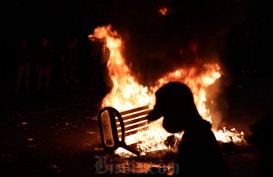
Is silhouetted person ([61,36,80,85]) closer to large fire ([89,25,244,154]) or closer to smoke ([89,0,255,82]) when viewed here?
large fire ([89,25,244,154])

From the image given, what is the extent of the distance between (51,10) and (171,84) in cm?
1859

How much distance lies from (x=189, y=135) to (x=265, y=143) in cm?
56

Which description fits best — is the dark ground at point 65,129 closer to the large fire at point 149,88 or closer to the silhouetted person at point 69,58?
the large fire at point 149,88

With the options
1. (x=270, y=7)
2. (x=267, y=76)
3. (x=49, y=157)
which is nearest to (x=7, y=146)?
(x=49, y=157)

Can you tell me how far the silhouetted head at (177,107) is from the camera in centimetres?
315

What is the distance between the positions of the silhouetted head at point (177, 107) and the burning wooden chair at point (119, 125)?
16.2 feet

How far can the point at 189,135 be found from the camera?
3.12 m

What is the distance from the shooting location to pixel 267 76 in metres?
20.2

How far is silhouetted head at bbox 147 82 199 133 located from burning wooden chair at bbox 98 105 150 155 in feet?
16.2

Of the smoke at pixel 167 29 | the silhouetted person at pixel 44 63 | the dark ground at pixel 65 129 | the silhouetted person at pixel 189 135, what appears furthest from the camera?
the silhouetted person at pixel 44 63

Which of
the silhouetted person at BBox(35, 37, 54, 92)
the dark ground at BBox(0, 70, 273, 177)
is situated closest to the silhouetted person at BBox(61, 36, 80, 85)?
the silhouetted person at BBox(35, 37, 54, 92)

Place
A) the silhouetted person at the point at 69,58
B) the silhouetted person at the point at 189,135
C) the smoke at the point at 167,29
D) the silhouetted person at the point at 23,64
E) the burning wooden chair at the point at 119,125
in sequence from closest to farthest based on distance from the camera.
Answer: the silhouetted person at the point at 189,135, the burning wooden chair at the point at 119,125, the smoke at the point at 167,29, the silhouetted person at the point at 23,64, the silhouetted person at the point at 69,58

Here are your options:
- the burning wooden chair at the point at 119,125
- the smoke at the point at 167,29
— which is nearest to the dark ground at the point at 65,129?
the burning wooden chair at the point at 119,125

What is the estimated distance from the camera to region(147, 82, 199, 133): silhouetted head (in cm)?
315
